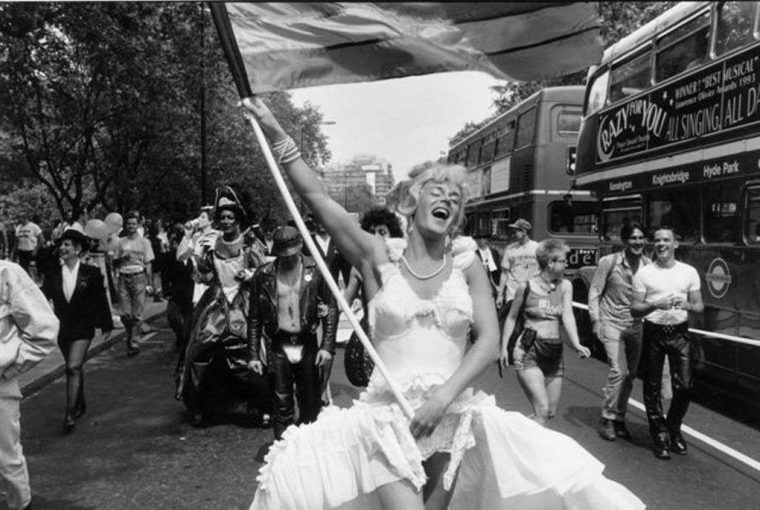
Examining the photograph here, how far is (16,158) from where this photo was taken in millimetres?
21562

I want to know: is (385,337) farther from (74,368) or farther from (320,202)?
(74,368)

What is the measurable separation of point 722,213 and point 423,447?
6.77 meters

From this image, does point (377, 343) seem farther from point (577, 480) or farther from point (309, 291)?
point (309, 291)

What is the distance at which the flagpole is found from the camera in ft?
8.41

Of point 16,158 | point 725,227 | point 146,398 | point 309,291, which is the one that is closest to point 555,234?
point 725,227

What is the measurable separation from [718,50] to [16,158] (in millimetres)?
19126

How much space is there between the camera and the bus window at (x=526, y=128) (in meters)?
15.7

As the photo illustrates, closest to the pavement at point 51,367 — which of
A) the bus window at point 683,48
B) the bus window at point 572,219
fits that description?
the bus window at point 683,48

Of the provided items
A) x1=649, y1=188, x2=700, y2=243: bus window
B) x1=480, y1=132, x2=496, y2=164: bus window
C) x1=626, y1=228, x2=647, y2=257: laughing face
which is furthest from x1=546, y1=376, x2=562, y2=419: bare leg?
x1=480, y1=132, x2=496, y2=164: bus window

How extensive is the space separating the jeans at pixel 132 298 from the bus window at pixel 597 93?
7.37 m

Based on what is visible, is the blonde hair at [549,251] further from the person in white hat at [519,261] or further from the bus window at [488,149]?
the bus window at [488,149]

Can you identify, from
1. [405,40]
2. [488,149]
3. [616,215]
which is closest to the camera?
[405,40]

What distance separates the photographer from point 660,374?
5969mm

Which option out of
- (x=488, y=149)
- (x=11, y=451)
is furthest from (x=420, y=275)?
(x=488, y=149)
